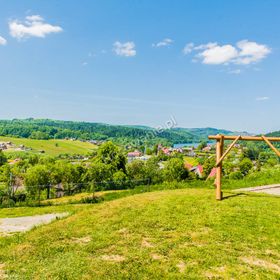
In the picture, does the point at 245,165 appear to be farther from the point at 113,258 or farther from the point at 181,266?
the point at 113,258

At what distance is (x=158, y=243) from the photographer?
6781mm

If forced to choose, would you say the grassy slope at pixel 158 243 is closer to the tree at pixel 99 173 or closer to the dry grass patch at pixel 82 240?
the dry grass patch at pixel 82 240

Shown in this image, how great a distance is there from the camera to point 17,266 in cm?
583

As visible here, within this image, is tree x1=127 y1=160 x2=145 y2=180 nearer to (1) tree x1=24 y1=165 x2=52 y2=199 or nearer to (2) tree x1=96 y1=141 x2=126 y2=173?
(2) tree x1=96 y1=141 x2=126 y2=173

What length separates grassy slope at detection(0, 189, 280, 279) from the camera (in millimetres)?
5391

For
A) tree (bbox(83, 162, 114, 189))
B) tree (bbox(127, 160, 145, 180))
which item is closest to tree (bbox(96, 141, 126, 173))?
tree (bbox(83, 162, 114, 189))

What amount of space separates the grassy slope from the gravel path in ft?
3.58

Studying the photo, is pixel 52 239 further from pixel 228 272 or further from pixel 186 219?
pixel 228 272

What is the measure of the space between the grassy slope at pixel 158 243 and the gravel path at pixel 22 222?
1.09 meters

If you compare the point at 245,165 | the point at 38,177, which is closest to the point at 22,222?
the point at 38,177

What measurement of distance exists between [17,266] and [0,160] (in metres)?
87.7

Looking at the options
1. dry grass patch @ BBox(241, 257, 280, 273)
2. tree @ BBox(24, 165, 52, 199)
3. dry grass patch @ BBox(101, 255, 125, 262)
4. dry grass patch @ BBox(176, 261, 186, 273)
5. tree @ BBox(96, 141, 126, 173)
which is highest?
Result: dry grass patch @ BBox(241, 257, 280, 273)

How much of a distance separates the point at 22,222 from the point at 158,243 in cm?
627

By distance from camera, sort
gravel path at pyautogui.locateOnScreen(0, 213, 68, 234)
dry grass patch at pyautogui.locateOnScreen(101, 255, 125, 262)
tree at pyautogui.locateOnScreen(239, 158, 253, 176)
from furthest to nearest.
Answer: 1. tree at pyautogui.locateOnScreen(239, 158, 253, 176)
2. gravel path at pyautogui.locateOnScreen(0, 213, 68, 234)
3. dry grass patch at pyautogui.locateOnScreen(101, 255, 125, 262)
